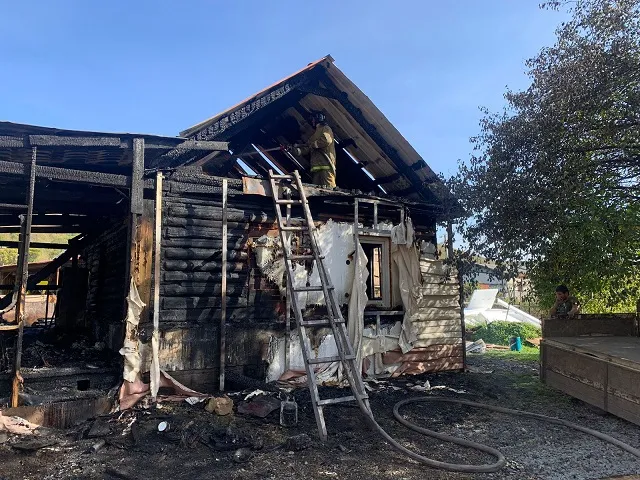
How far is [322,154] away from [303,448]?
5225mm

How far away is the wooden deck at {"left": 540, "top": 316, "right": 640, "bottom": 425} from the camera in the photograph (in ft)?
18.9

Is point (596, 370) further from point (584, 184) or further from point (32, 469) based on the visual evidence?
point (32, 469)

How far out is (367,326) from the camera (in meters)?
8.34

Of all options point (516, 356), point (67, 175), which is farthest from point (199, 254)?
point (516, 356)

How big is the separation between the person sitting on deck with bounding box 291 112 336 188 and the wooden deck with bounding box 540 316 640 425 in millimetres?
4586

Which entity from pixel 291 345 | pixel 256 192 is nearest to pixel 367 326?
pixel 291 345

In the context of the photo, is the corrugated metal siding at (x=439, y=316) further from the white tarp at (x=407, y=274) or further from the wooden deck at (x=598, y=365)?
the wooden deck at (x=598, y=365)

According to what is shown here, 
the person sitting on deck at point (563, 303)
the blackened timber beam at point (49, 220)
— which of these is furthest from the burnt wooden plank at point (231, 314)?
the person sitting on deck at point (563, 303)

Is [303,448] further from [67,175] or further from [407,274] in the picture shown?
[407,274]

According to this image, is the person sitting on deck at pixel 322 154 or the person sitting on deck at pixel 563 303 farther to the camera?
the person sitting on deck at pixel 563 303

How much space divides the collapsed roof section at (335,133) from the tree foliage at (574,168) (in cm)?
121

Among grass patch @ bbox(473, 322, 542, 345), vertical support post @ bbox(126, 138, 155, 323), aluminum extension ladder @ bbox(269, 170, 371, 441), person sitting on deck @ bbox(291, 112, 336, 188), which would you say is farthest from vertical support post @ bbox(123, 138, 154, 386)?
grass patch @ bbox(473, 322, 542, 345)

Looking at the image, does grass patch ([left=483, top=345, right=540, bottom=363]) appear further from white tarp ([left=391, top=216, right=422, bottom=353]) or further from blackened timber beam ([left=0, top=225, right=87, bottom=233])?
blackened timber beam ([left=0, top=225, right=87, bottom=233])

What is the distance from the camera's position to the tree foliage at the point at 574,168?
6730 millimetres
